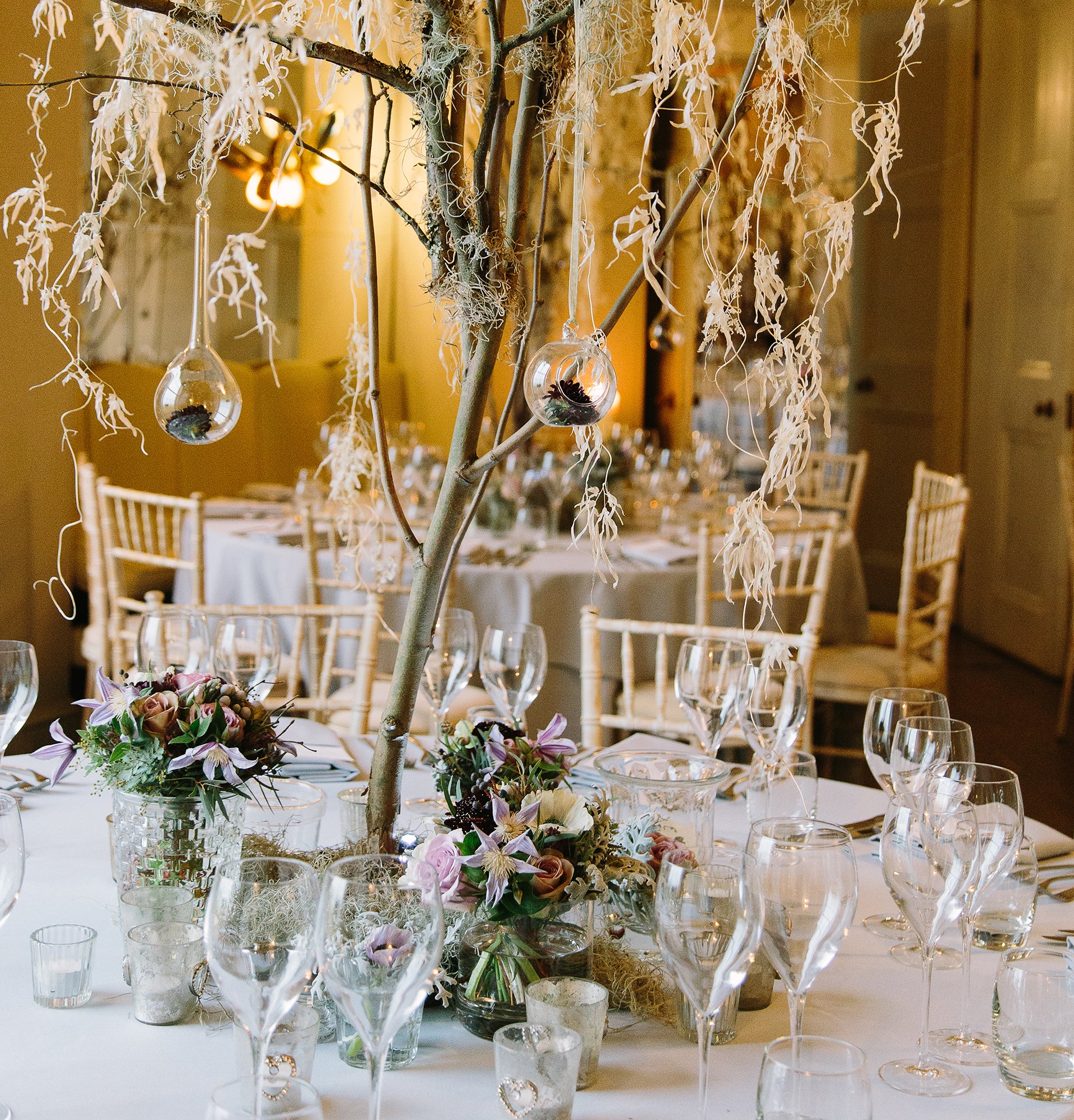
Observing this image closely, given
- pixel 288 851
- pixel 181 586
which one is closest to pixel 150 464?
pixel 181 586

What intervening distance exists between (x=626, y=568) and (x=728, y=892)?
242 centimetres

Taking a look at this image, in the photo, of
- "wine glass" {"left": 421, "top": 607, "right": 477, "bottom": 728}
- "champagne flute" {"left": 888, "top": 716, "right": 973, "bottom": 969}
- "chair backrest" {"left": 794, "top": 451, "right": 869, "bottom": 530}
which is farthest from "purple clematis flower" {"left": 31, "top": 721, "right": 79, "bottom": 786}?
"chair backrest" {"left": 794, "top": 451, "right": 869, "bottom": 530}

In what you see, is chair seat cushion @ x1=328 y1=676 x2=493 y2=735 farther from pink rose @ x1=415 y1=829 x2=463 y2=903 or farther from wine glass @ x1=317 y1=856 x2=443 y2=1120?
wine glass @ x1=317 y1=856 x2=443 y2=1120

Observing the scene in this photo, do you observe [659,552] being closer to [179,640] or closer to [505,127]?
[179,640]

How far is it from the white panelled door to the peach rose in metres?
4.94

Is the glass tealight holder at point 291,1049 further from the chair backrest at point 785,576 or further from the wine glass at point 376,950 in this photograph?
the chair backrest at point 785,576

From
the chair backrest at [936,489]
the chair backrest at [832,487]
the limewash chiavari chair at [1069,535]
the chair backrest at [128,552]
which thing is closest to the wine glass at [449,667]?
the chair backrest at [128,552]

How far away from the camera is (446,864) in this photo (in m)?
0.95

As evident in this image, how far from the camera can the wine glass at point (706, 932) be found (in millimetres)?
829

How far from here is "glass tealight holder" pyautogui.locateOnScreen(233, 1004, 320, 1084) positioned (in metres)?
0.90

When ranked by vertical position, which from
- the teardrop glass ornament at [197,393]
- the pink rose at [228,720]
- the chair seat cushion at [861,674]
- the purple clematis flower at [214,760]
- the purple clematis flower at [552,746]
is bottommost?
the chair seat cushion at [861,674]

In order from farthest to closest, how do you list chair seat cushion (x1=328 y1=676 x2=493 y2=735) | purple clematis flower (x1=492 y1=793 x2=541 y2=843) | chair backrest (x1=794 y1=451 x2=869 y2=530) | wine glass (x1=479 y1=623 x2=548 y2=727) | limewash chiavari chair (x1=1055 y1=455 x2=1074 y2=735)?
chair backrest (x1=794 y1=451 x2=869 y2=530) < limewash chiavari chair (x1=1055 y1=455 x2=1074 y2=735) < chair seat cushion (x1=328 y1=676 x2=493 y2=735) < wine glass (x1=479 y1=623 x2=548 y2=727) < purple clematis flower (x1=492 y1=793 x2=541 y2=843)

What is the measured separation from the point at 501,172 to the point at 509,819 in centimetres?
51

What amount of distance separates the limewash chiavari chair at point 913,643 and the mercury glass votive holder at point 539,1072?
8.46ft
